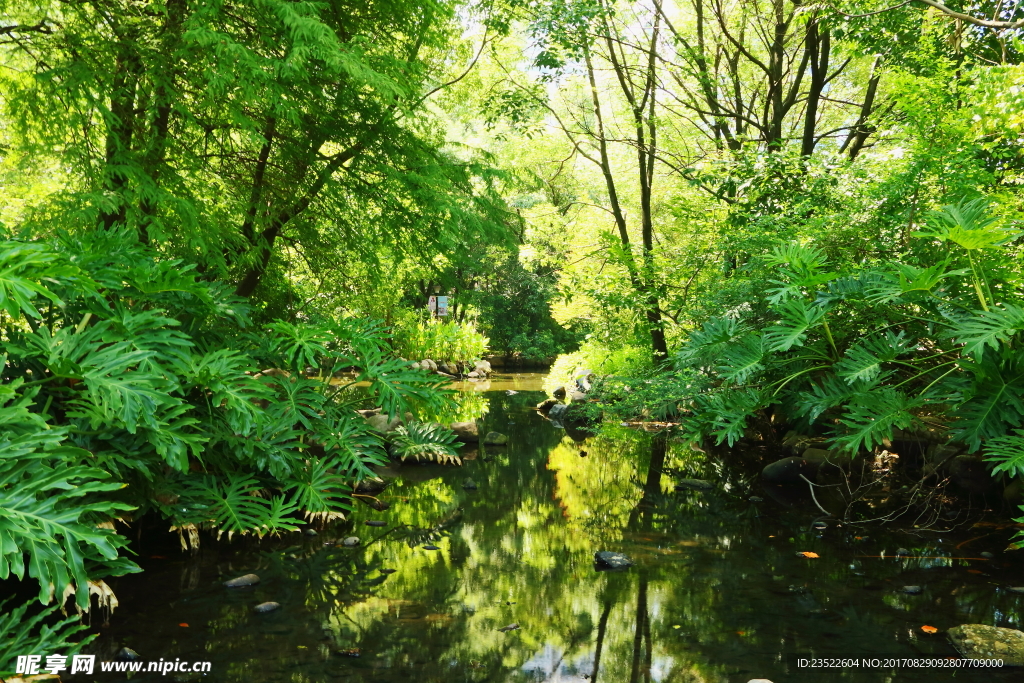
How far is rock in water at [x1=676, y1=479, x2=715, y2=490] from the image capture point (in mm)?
7301

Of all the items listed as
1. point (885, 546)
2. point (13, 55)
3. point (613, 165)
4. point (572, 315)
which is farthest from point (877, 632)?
point (613, 165)

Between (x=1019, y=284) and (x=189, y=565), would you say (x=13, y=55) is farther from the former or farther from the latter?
(x=1019, y=284)

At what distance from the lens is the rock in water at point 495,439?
986 cm

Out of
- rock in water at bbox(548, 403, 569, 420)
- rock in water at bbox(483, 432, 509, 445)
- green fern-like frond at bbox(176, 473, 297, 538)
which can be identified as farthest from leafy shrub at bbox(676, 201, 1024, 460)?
rock in water at bbox(548, 403, 569, 420)

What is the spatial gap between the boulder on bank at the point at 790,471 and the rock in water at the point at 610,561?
9.71ft

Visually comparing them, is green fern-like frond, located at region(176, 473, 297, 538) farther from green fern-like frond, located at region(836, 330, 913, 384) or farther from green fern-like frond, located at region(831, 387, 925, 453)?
green fern-like frond, located at region(836, 330, 913, 384)

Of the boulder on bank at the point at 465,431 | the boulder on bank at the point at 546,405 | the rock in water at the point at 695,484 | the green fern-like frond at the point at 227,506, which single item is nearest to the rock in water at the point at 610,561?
the green fern-like frond at the point at 227,506

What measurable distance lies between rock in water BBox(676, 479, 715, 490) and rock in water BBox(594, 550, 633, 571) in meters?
2.44

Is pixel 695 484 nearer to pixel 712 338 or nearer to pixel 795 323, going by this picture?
pixel 712 338

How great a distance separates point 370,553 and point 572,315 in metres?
10.7

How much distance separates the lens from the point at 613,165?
1616 centimetres

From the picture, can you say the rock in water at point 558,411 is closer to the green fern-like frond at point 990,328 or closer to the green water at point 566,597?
the green water at point 566,597

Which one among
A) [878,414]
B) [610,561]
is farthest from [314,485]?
[878,414]

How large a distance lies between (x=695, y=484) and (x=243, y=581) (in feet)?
14.9
